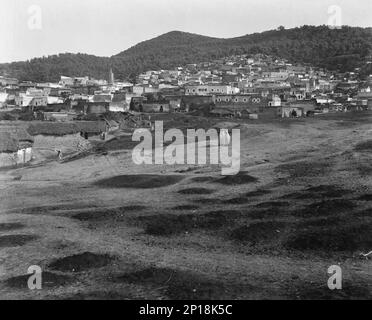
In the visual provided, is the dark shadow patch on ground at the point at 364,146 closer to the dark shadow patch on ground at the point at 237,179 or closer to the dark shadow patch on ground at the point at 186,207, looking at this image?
the dark shadow patch on ground at the point at 237,179

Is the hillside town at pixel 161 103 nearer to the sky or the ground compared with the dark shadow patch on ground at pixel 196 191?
nearer to the sky

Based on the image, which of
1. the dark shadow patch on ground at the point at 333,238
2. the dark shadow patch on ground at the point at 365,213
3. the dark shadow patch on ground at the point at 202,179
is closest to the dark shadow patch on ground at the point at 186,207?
the dark shadow patch on ground at the point at 333,238

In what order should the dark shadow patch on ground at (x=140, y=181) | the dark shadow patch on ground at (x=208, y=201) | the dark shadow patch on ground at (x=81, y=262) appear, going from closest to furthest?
the dark shadow patch on ground at (x=81, y=262) < the dark shadow patch on ground at (x=208, y=201) < the dark shadow patch on ground at (x=140, y=181)

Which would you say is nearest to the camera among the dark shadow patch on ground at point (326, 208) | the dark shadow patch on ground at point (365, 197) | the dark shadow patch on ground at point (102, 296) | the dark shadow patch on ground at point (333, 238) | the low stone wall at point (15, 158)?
the dark shadow patch on ground at point (102, 296)

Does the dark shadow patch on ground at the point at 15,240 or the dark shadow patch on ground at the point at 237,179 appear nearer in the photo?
the dark shadow patch on ground at the point at 15,240

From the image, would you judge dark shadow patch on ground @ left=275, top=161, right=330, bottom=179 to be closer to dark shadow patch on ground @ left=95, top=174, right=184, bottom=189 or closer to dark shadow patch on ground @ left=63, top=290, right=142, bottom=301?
dark shadow patch on ground @ left=95, top=174, right=184, bottom=189

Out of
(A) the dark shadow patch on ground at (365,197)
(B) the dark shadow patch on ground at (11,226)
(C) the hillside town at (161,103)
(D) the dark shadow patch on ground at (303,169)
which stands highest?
(C) the hillside town at (161,103)

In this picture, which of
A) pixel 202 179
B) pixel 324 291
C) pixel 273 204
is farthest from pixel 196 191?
pixel 324 291
